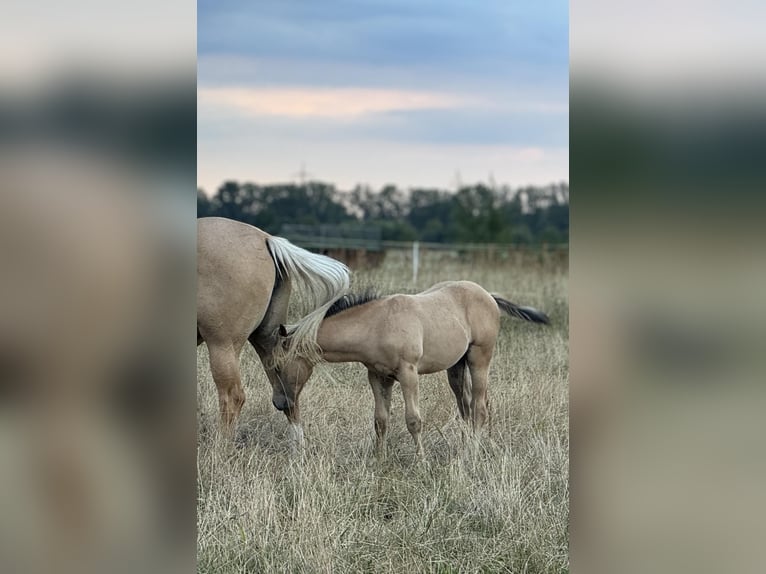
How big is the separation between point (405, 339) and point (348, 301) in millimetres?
310

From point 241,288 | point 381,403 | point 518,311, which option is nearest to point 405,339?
point 381,403

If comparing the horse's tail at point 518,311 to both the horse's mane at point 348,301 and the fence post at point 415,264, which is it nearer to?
the horse's mane at point 348,301

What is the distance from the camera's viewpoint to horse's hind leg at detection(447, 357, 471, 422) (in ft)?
13.4

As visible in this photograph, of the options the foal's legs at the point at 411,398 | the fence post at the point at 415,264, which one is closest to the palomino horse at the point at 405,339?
the foal's legs at the point at 411,398
